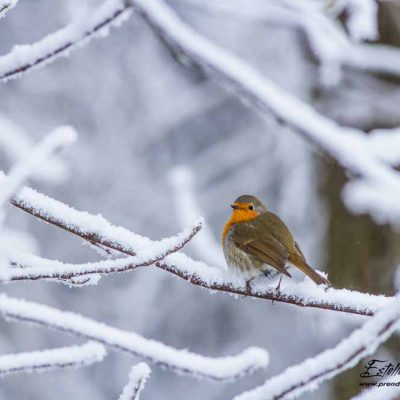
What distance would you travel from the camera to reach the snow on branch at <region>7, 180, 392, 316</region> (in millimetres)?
1573

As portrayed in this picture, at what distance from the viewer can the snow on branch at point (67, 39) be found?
1100mm

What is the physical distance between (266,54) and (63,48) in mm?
7182

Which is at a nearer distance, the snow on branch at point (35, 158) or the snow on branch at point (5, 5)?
the snow on branch at point (35, 158)

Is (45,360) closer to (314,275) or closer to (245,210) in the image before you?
(314,275)

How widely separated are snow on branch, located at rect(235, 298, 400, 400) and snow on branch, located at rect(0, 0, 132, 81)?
21.4 inches

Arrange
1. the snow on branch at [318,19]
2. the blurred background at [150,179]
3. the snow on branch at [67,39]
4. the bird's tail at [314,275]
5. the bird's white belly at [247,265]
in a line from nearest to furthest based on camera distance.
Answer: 1. the snow on branch at [67,39]
2. the snow on branch at [318,19]
3. the bird's tail at [314,275]
4. the bird's white belly at [247,265]
5. the blurred background at [150,179]

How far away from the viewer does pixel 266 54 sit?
8.13m

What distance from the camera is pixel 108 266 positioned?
1341 mm

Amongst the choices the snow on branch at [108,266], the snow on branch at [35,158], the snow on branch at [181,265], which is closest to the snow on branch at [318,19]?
the snow on branch at [181,265]

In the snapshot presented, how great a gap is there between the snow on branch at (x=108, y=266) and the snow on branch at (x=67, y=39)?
1.08ft

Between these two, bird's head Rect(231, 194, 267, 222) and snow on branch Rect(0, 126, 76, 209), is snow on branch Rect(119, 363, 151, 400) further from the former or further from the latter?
bird's head Rect(231, 194, 267, 222)

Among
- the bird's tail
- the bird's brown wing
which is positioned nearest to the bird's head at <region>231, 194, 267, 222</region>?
the bird's brown wing

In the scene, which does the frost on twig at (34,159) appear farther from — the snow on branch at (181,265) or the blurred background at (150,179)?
the blurred background at (150,179)

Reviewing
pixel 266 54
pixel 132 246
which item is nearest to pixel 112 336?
pixel 132 246
